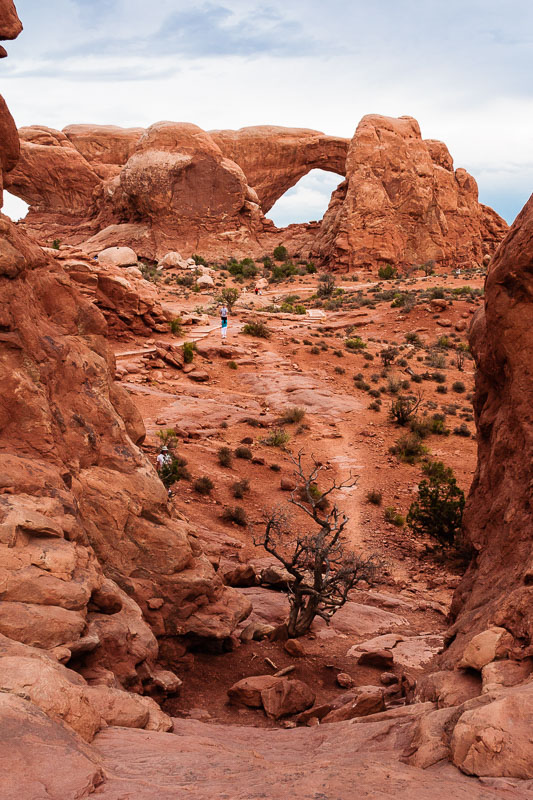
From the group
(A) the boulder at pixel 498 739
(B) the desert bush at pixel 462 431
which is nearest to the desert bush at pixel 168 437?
(B) the desert bush at pixel 462 431

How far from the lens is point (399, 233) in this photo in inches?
1966

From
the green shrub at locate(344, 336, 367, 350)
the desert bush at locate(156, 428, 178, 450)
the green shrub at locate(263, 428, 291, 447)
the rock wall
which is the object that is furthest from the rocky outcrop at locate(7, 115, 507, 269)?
the rock wall

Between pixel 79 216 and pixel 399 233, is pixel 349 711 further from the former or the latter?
pixel 79 216

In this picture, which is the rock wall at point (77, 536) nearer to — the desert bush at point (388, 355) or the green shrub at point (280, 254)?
the desert bush at point (388, 355)

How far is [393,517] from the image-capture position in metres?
15.2

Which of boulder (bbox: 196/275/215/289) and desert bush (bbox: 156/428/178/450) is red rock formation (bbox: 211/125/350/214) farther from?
desert bush (bbox: 156/428/178/450)

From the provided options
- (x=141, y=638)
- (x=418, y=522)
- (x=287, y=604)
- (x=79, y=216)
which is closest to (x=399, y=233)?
(x=79, y=216)

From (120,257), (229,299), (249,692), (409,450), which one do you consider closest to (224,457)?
(409,450)

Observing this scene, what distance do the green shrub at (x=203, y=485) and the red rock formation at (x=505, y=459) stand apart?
8280 millimetres

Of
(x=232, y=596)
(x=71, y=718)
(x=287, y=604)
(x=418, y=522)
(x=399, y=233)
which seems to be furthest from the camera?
(x=399, y=233)

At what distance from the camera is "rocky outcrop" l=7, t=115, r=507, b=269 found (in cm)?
4862

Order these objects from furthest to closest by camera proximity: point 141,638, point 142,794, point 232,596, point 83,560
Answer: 1. point 232,596
2. point 141,638
3. point 83,560
4. point 142,794

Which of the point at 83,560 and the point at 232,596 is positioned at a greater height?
the point at 83,560

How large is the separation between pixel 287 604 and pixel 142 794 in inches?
300
